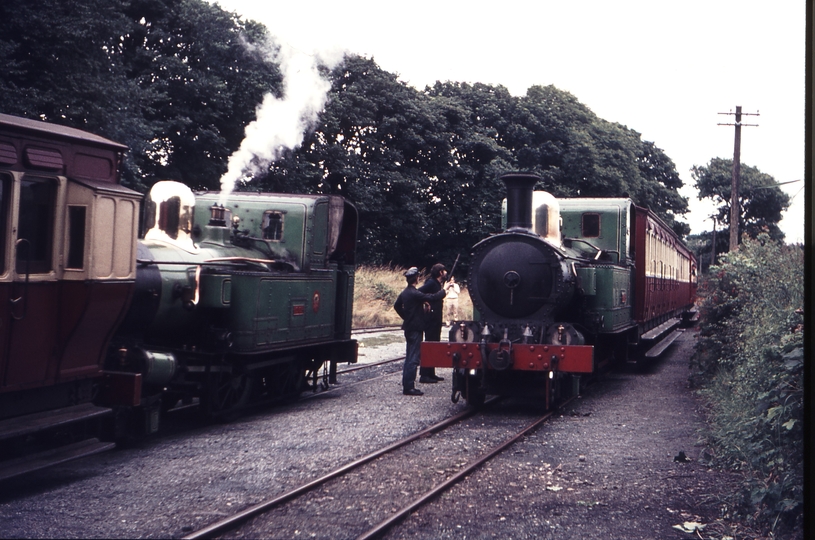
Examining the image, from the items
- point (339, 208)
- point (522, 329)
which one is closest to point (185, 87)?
point (339, 208)

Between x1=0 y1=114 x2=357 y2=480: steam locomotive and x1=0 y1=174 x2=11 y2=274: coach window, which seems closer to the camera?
x1=0 y1=174 x2=11 y2=274: coach window

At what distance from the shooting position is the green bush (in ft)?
15.9

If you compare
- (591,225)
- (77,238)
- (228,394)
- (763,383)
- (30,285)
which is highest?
(591,225)

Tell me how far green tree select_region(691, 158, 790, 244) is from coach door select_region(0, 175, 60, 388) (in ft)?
68.4

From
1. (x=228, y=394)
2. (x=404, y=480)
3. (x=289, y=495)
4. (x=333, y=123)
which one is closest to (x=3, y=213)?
(x=289, y=495)

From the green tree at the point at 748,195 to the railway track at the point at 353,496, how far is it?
1787cm

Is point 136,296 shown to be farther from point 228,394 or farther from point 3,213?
point 3,213

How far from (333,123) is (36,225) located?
18179 millimetres

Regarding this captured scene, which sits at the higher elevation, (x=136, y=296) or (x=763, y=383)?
(x=136, y=296)

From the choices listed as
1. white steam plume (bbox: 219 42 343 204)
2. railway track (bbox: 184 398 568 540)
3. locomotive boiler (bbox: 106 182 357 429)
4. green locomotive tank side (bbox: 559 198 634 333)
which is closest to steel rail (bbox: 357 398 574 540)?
railway track (bbox: 184 398 568 540)

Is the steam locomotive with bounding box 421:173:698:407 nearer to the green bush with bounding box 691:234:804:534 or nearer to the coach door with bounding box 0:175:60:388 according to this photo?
the green bush with bounding box 691:234:804:534

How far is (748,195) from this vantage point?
2948 cm

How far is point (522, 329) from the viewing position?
30.3 ft

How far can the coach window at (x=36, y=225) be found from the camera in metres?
5.39
